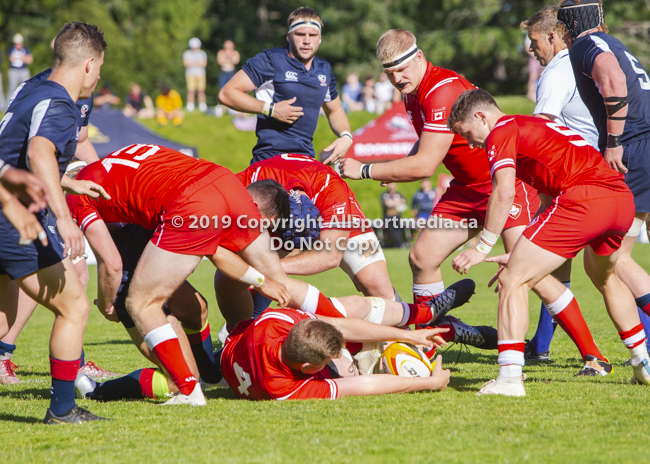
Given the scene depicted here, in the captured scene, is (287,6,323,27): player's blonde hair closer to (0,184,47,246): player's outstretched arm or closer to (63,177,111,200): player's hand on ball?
(63,177,111,200): player's hand on ball

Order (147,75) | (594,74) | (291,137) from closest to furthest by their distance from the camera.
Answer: (594,74) < (291,137) < (147,75)

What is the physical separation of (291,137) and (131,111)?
19698 mm

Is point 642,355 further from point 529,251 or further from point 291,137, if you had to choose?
point 291,137

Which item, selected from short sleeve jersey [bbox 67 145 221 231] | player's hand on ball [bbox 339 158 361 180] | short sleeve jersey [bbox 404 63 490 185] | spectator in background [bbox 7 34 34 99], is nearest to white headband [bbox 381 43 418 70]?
short sleeve jersey [bbox 404 63 490 185]

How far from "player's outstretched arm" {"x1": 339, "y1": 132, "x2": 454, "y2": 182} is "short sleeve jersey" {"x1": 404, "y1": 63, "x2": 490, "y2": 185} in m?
0.08

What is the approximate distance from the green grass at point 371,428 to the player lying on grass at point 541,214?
50cm

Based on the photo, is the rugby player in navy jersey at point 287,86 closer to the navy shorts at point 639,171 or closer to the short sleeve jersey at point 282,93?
the short sleeve jersey at point 282,93

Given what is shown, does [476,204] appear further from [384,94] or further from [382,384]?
[384,94]

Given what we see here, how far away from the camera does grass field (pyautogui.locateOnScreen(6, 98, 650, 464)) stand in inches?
135

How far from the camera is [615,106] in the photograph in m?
5.35

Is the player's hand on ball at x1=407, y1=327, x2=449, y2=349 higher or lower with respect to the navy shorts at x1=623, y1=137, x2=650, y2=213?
lower

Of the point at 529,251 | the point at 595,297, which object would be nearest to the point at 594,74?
the point at 529,251

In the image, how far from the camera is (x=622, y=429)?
3.76 m

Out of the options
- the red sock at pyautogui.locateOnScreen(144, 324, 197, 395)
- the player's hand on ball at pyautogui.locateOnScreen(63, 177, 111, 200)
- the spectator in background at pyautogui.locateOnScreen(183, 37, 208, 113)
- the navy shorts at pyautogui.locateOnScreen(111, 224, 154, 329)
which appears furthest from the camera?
the spectator in background at pyautogui.locateOnScreen(183, 37, 208, 113)
